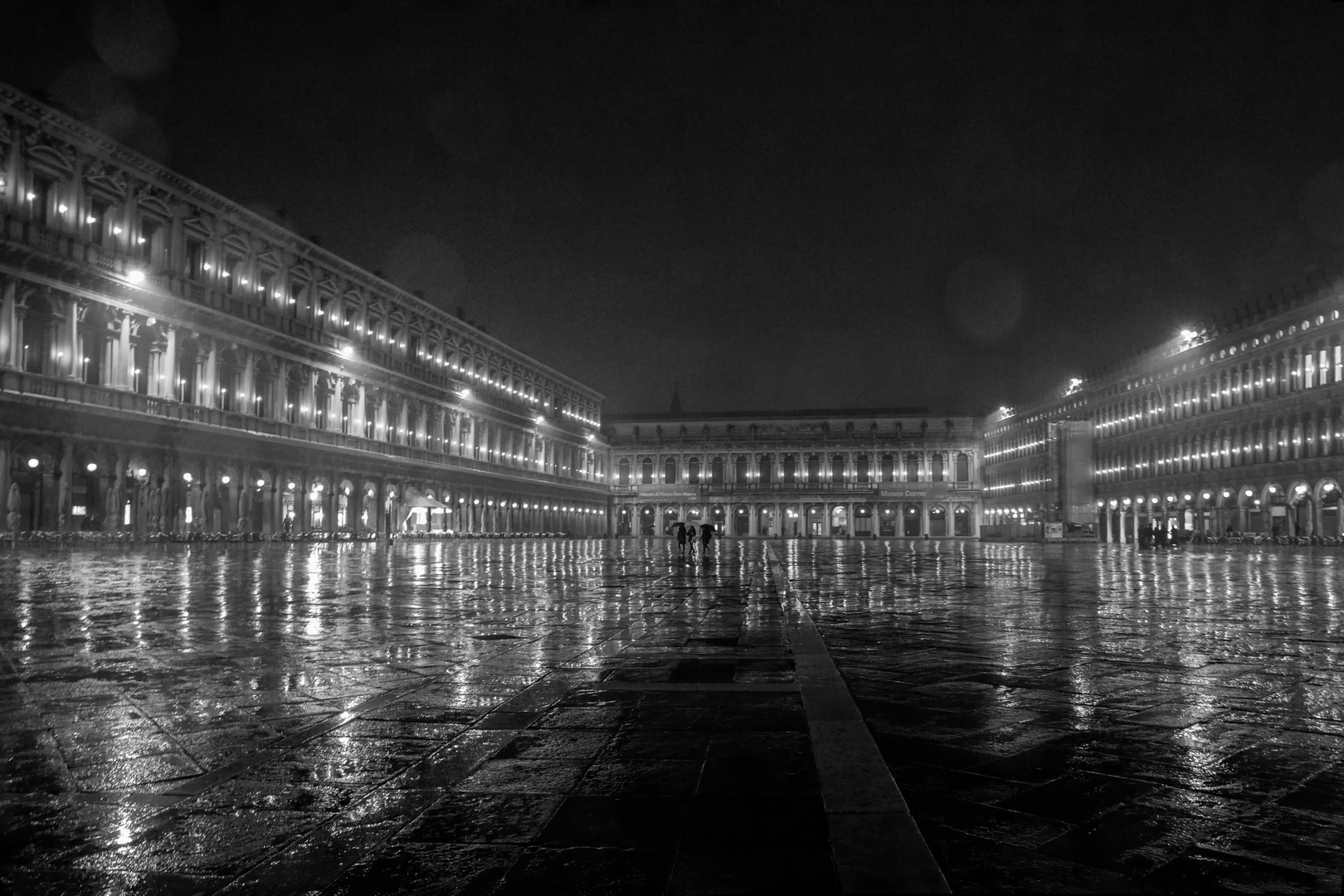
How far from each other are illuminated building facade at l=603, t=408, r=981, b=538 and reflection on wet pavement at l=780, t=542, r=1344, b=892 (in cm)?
8216

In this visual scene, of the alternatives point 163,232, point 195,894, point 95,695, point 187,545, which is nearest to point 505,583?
point 95,695

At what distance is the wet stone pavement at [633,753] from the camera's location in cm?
241

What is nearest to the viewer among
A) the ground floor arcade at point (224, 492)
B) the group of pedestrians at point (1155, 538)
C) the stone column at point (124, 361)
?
the ground floor arcade at point (224, 492)

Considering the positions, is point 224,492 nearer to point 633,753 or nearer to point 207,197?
point 207,197

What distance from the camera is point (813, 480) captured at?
92.9m

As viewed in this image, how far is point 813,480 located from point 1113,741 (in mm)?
89948

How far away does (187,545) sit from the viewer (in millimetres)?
30281

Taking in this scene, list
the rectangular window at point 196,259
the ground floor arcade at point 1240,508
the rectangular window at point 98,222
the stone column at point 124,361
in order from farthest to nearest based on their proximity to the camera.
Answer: the ground floor arcade at point 1240,508
the rectangular window at point 196,259
the stone column at point 124,361
the rectangular window at point 98,222

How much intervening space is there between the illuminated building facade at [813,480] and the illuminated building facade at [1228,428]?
16704mm

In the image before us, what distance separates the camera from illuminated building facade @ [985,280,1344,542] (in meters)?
43.4

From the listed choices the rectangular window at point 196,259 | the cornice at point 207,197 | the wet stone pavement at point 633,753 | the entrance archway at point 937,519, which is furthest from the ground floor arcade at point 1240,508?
the rectangular window at point 196,259

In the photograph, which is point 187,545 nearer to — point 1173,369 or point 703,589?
point 703,589

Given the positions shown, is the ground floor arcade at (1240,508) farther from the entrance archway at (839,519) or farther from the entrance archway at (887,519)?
the entrance archway at (839,519)

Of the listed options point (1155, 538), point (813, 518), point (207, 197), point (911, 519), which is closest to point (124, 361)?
point (207, 197)
